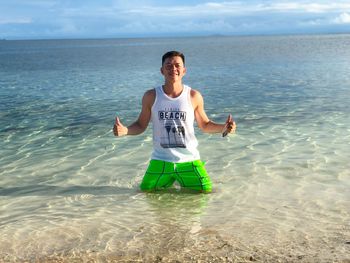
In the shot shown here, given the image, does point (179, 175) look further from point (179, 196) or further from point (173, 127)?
point (173, 127)

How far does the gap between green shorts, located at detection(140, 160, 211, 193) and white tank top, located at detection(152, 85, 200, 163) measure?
0.08 metres

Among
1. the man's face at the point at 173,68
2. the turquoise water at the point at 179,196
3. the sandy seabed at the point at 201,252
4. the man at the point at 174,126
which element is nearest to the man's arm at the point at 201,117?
the man at the point at 174,126

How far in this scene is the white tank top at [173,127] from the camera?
5770 mm

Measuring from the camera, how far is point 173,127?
229 inches

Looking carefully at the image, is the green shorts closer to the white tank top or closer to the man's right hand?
the white tank top

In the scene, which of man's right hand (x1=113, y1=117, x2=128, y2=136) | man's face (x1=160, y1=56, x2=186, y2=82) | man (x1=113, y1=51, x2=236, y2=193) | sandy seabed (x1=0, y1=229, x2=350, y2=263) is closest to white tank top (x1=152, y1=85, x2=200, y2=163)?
man (x1=113, y1=51, x2=236, y2=193)

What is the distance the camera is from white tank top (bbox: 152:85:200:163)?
577cm

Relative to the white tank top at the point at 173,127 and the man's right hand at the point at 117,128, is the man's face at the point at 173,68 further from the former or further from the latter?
the man's right hand at the point at 117,128

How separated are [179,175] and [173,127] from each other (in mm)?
643

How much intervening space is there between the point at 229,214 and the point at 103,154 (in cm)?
376

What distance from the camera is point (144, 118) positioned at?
5.97m

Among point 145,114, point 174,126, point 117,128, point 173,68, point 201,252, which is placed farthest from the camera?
point 145,114

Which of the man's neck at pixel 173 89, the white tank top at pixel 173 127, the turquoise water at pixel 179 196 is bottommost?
the turquoise water at pixel 179 196

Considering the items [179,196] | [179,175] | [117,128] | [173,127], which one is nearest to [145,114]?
[173,127]
